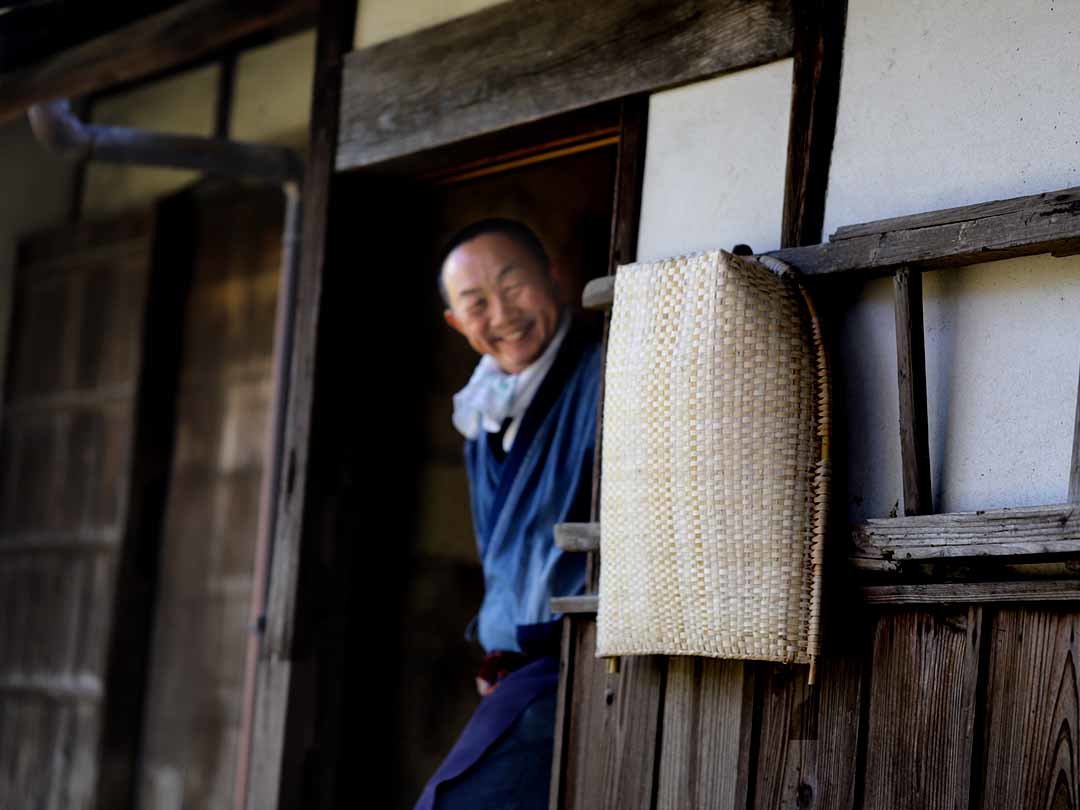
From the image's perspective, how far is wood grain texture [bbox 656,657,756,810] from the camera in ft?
10.6

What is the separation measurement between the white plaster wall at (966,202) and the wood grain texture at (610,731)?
674 millimetres

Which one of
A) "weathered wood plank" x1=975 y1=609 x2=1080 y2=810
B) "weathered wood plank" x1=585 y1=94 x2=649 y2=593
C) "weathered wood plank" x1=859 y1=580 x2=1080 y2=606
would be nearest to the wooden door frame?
"weathered wood plank" x1=585 y1=94 x2=649 y2=593

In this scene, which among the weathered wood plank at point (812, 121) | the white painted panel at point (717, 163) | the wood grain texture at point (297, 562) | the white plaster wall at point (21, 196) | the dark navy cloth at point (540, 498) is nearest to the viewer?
the weathered wood plank at point (812, 121)

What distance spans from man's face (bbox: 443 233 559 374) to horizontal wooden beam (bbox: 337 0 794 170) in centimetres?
35

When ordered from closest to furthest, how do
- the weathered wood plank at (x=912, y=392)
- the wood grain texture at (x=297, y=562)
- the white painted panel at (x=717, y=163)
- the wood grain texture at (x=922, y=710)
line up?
the wood grain texture at (x=922, y=710)
the weathered wood plank at (x=912, y=392)
the white painted panel at (x=717, y=163)
the wood grain texture at (x=297, y=562)

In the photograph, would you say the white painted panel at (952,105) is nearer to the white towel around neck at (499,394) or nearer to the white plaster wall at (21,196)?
the white towel around neck at (499,394)

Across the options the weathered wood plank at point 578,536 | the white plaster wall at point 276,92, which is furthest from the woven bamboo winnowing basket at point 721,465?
the white plaster wall at point 276,92

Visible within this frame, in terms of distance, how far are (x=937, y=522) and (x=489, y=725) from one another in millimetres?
1453

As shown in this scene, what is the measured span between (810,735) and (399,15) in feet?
8.61

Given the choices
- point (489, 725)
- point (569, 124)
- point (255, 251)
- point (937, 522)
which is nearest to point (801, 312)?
point (937, 522)

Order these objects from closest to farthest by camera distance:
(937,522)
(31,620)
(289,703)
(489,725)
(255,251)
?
1. (937,522)
2. (489,725)
3. (289,703)
4. (255,251)
5. (31,620)

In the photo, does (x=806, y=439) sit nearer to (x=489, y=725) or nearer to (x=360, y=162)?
(x=489, y=725)

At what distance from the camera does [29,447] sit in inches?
274

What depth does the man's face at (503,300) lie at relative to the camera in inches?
170
